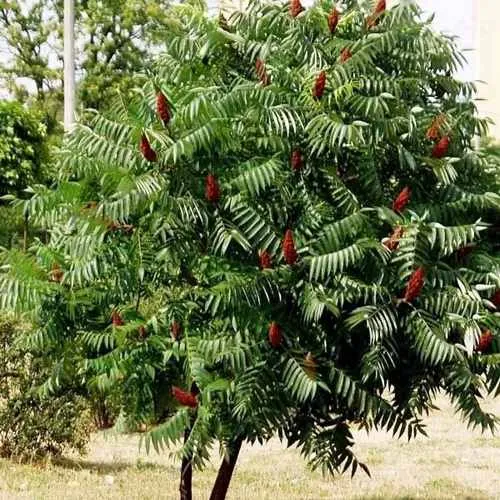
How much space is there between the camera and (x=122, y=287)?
566 cm

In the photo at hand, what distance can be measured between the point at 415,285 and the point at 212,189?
1190 millimetres

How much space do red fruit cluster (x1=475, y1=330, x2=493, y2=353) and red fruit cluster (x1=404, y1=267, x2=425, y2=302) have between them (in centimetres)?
43

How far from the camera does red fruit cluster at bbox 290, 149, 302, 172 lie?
18.2 feet

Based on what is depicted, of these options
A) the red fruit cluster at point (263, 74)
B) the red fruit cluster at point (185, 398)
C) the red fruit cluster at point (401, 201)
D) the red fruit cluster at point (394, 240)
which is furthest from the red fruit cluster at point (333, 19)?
the red fruit cluster at point (185, 398)

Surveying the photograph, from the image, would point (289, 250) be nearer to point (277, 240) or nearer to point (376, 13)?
point (277, 240)

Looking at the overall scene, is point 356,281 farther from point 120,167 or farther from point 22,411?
point 22,411

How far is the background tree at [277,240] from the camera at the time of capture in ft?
17.3

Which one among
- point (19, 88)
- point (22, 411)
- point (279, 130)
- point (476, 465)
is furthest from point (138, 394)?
point (19, 88)

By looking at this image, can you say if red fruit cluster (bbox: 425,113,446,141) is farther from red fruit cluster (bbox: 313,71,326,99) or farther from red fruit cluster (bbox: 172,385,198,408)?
red fruit cluster (bbox: 172,385,198,408)

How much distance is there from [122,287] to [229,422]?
0.99 metres

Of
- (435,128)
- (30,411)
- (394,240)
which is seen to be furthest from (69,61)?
(394,240)

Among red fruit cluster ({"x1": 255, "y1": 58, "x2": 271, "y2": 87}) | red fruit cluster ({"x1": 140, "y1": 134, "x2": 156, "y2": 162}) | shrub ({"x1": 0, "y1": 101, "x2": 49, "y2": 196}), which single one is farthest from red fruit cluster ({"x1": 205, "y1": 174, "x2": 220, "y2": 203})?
shrub ({"x1": 0, "y1": 101, "x2": 49, "y2": 196})

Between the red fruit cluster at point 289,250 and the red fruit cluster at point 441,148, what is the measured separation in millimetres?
1055

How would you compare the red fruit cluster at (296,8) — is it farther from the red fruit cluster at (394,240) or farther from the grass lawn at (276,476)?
the grass lawn at (276,476)
